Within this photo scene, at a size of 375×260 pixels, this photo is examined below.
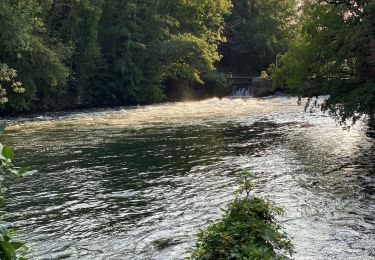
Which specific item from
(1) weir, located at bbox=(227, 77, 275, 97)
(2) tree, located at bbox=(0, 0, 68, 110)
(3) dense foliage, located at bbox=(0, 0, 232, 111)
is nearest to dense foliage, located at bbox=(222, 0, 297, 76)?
(1) weir, located at bbox=(227, 77, 275, 97)

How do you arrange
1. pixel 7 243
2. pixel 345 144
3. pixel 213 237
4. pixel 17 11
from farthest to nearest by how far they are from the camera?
pixel 17 11
pixel 345 144
pixel 213 237
pixel 7 243

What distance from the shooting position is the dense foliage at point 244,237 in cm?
578

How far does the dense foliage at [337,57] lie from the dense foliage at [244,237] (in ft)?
40.9

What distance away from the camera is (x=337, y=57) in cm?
1991

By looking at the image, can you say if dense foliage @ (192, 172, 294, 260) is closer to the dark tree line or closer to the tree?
the dark tree line

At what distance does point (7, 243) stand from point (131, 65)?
144ft

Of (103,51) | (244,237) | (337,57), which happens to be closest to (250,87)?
(103,51)

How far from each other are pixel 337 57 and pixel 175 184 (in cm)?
903

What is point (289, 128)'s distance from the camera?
27.4 meters

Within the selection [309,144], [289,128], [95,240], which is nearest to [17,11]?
[289,128]

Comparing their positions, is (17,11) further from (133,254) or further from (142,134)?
(133,254)

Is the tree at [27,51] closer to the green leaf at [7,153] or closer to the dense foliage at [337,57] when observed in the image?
the dense foliage at [337,57]

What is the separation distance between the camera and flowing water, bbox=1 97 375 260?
1043 cm

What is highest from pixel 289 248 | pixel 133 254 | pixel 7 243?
pixel 7 243
